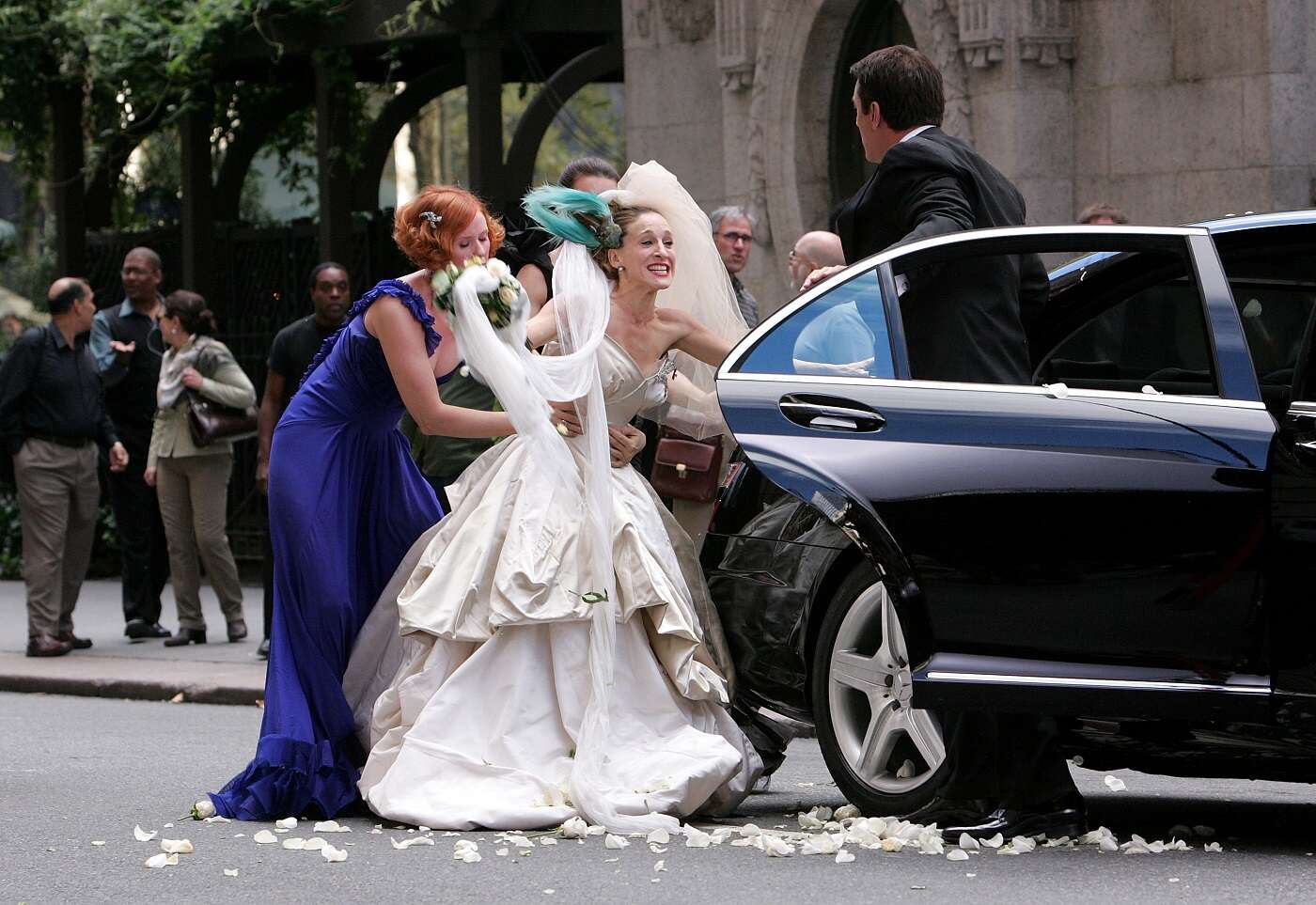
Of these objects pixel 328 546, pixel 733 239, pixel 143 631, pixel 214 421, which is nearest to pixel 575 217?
pixel 328 546

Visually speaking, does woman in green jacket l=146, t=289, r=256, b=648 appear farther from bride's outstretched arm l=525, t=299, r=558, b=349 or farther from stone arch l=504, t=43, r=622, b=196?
bride's outstretched arm l=525, t=299, r=558, b=349

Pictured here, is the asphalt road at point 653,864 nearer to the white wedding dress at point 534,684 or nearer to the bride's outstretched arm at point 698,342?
the white wedding dress at point 534,684

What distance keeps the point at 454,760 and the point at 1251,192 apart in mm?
6490

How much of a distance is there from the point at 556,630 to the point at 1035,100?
645cm

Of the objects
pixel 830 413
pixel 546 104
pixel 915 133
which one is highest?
pixel 546 104

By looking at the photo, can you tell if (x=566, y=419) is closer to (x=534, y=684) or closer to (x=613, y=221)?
(x=613, y=221)

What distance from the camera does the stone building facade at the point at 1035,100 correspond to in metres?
11.4

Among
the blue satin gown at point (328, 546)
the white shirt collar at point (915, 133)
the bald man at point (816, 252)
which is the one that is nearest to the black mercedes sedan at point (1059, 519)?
the white shirt collar at point (915, 133)

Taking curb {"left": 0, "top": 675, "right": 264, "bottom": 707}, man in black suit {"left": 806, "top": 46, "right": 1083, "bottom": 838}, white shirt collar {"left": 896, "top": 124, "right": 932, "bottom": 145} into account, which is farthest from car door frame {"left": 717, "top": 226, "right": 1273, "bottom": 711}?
curb {"left": 0, "top": 675, "right": 264, "bottom": 707}

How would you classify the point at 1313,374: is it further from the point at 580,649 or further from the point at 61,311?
the point at 61,311

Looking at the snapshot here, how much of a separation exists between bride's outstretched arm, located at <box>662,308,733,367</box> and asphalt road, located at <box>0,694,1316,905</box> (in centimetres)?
144

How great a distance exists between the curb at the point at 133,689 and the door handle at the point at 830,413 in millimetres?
5097

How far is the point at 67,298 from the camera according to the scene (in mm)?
12633

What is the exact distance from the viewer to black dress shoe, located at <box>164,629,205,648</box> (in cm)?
1291
